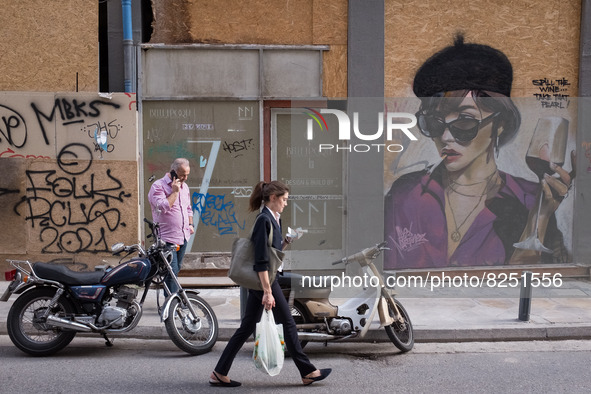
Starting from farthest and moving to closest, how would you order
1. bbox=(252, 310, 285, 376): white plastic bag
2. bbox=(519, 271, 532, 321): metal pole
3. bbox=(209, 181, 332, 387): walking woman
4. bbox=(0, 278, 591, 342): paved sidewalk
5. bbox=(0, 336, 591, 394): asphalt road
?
bbox=(519, 271, 532, 321): metal pole
bbox=(0, 278, 591, 342): paved sidewalk
bbox=(0, 336, 591, 394): asphalt road
bbox=(209, 181, 332, 387): walking woman
bbox=(252, 310, 285, 376): white plastic bag

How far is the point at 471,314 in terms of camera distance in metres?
8.25

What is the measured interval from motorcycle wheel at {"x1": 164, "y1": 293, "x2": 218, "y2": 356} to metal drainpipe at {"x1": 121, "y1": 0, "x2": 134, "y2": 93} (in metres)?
4.47

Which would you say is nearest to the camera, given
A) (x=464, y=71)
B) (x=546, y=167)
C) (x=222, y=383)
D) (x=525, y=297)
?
(x=222, y=383)

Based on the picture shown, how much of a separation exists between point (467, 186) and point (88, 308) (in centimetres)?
684

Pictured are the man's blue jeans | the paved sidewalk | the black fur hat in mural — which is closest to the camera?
the man's blue jeans

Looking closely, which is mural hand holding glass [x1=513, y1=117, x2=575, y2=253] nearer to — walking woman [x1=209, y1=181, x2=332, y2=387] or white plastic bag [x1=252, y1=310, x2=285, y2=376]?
walking woman [x1=209, y1=181, x2=332, y2=387]

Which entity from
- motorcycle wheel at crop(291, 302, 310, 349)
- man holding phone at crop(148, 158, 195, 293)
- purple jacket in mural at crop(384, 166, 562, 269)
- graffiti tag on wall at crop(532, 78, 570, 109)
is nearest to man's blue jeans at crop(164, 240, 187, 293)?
man holding phone at crop(148, 158, 195, 293)

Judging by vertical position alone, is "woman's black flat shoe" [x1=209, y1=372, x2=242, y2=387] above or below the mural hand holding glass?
below

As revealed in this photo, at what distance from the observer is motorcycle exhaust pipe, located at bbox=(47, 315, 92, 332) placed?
634 cm

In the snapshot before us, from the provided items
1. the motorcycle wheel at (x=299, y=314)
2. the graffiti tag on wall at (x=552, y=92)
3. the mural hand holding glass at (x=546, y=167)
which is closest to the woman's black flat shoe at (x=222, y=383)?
the motorcycle wheel at (x=299, y=314)

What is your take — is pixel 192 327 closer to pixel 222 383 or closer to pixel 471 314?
pixel 222 383

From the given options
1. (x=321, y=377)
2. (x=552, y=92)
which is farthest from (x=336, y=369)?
(x=552, y=92)

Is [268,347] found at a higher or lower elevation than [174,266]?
lower

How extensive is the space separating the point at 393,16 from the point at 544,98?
285cm
